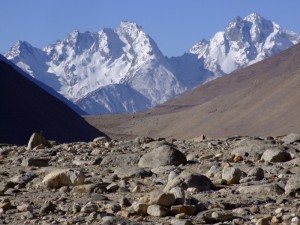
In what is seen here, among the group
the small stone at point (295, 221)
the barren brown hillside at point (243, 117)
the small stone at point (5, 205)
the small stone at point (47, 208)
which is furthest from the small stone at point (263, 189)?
the barren brown hillside at point (243, 117)

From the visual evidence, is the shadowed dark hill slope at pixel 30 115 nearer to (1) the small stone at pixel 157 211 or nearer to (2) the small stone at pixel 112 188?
(2) the small stone at pixel 112 188

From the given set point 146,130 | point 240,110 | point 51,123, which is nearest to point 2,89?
point 51,123

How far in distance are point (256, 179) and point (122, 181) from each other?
2039 millimetres

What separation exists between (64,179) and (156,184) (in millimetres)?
1410

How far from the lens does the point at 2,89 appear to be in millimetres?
93938

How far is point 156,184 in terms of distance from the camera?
11.9 m

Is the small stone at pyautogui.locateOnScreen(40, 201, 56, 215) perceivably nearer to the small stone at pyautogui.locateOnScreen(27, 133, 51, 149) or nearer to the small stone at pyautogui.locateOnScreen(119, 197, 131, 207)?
the small stone at pyautogui.locateOnScreen(119, 197, 131, 207)

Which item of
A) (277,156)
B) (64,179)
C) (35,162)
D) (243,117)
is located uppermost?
(243,117)

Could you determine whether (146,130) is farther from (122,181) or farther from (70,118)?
(122,181)

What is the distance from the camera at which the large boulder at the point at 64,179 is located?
11883 mm

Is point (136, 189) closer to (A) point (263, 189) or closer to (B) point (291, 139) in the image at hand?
(A) point (263, 189)

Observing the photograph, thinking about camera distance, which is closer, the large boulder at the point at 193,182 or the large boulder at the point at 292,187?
the large boulder at the point at 292,187

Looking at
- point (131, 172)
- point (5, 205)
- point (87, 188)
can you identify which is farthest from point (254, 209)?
point (131, 172)

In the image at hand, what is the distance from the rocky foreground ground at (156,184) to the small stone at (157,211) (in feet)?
0.04
